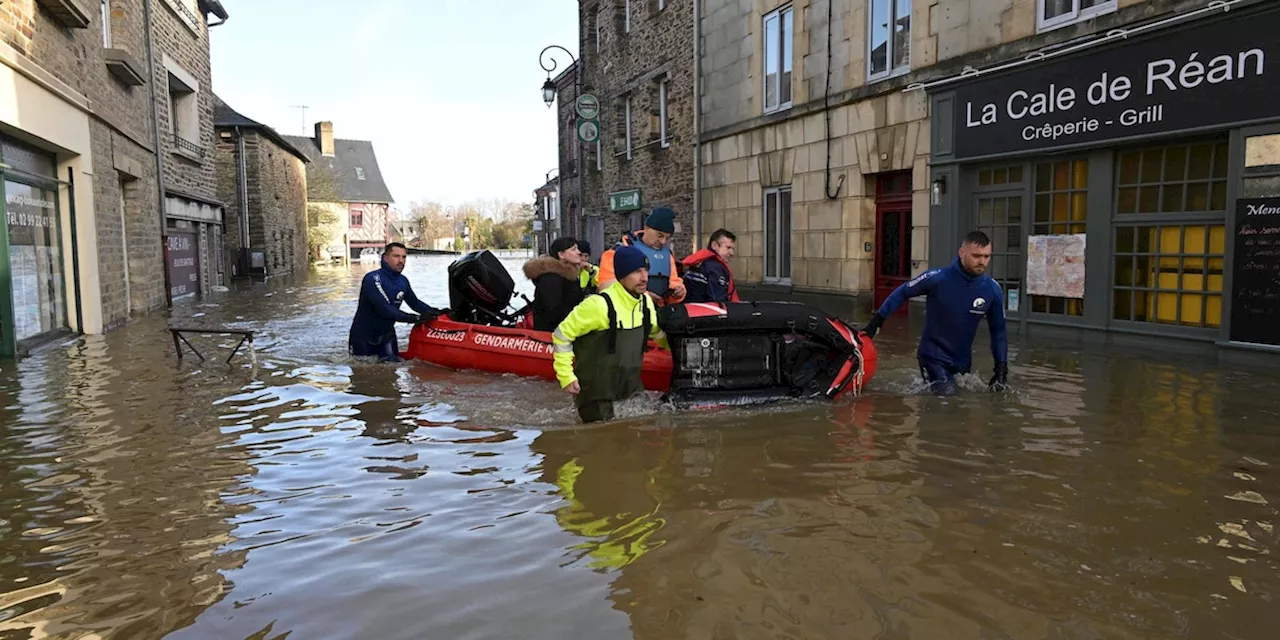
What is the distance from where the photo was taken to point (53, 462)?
5164 millimetres

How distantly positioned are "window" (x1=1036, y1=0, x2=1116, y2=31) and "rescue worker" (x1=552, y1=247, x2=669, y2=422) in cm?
674

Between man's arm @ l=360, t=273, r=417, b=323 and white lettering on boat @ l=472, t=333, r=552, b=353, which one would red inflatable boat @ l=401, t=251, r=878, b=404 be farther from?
man's arm @ l=360, t=273, r=417, b=323

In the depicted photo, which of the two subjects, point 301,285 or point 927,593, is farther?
point 301,285

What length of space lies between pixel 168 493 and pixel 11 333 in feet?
21.2

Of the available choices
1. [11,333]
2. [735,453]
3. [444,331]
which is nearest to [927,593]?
[735,453]

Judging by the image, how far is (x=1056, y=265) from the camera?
10.2 m

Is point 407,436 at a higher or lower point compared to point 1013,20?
lower

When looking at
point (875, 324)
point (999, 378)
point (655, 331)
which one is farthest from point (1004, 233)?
point (655, 331)

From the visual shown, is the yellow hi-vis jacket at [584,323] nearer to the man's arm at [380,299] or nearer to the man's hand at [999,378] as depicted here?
the man's hand at [999,378]

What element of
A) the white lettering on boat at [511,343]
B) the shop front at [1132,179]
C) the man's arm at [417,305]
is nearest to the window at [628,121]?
the shop front at [1132,179]

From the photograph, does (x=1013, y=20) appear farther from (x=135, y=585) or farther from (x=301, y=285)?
(x=301, y=285)

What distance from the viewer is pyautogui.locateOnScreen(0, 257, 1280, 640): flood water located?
3043mm

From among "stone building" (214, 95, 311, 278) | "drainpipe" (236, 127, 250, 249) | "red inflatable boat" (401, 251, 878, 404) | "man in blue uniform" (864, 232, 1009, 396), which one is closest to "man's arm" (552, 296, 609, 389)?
"red inflatable boat" (401, 251, 878, 404)

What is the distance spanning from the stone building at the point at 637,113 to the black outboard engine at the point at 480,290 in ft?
29.8
